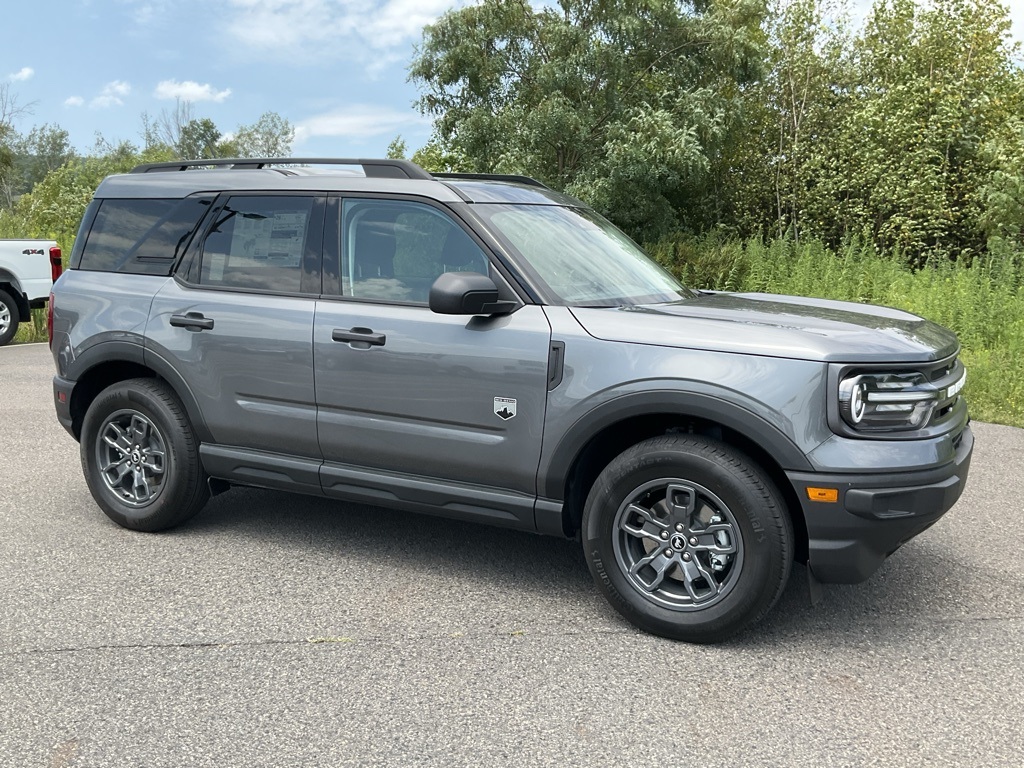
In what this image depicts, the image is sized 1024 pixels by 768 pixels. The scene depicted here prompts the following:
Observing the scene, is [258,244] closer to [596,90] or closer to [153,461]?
[153,461]

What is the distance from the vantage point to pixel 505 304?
423 centimetres

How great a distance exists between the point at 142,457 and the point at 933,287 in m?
11.3

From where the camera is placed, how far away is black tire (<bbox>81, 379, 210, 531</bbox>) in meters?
5.16

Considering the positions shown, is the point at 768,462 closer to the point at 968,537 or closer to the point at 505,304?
the point at 505,304

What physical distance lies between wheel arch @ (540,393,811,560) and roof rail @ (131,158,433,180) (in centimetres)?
157

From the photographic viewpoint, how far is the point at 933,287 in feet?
44.1

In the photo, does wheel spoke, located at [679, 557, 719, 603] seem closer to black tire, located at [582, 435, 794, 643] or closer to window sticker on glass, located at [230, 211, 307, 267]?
black tire, located at [582, 435, 794, 643]

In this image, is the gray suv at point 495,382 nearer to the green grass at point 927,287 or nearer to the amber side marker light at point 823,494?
the amber side marker light at point 823,494

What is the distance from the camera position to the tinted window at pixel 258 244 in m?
4.89

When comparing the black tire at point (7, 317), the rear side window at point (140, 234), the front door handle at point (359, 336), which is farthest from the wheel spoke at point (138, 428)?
the black tire at point (7, 317)

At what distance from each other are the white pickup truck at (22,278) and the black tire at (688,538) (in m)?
11.7

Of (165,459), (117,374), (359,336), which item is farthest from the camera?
(117,374)

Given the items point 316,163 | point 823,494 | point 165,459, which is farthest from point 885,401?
point 165,459

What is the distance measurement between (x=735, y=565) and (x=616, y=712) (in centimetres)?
82
